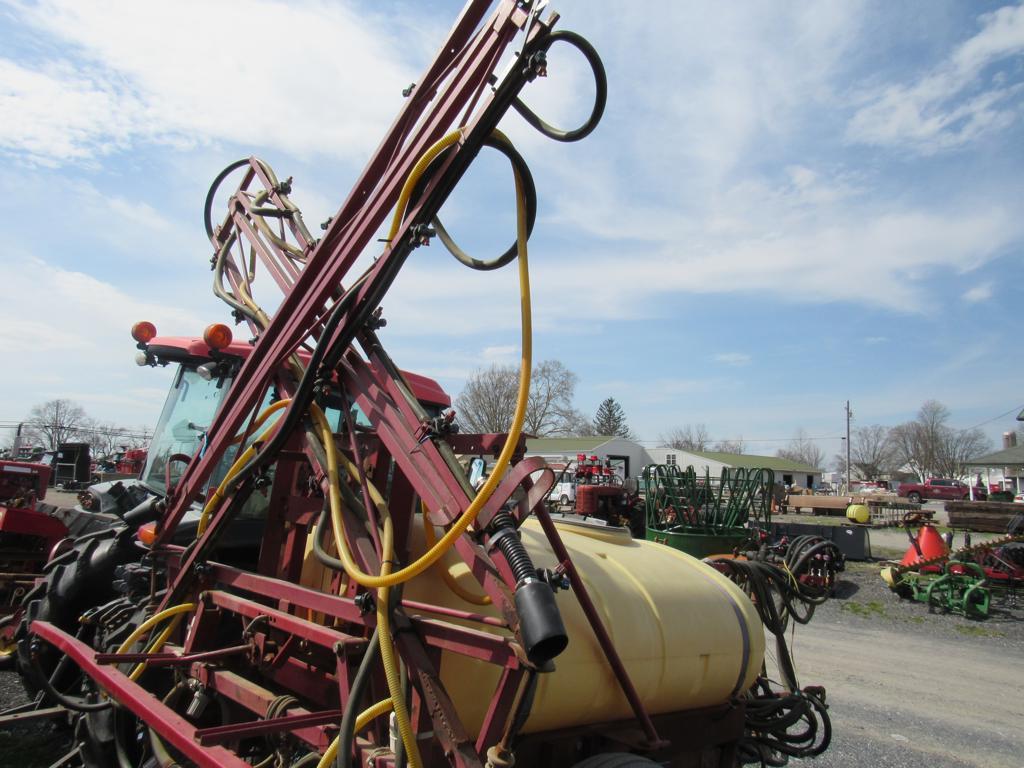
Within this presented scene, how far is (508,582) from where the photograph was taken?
214 cm

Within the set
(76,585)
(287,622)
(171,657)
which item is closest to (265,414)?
(287,622)

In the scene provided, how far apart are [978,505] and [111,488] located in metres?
23.2

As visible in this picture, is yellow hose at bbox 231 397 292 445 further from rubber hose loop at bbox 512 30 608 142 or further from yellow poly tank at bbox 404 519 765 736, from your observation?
rubber hose loop at bbox 512 30 608 142

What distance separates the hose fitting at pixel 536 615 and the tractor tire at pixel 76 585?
337 cm

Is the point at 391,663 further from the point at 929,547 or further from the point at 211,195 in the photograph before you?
the point at 929,547

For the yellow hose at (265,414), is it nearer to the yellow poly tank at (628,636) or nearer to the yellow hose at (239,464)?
the yellow hose at (239,464)

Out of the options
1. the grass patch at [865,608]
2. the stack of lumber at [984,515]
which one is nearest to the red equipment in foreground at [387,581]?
the grass patch at [865,608]

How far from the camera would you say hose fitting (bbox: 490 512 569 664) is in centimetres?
193

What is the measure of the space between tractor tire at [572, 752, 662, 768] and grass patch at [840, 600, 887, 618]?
10334 millimetres

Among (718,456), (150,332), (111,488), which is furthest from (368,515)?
(718,456)

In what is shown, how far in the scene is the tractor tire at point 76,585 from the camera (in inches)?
177

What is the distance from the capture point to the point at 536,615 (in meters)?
1.95

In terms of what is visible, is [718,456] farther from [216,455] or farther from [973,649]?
[216,455]

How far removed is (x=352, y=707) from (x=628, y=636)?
1.15 m
